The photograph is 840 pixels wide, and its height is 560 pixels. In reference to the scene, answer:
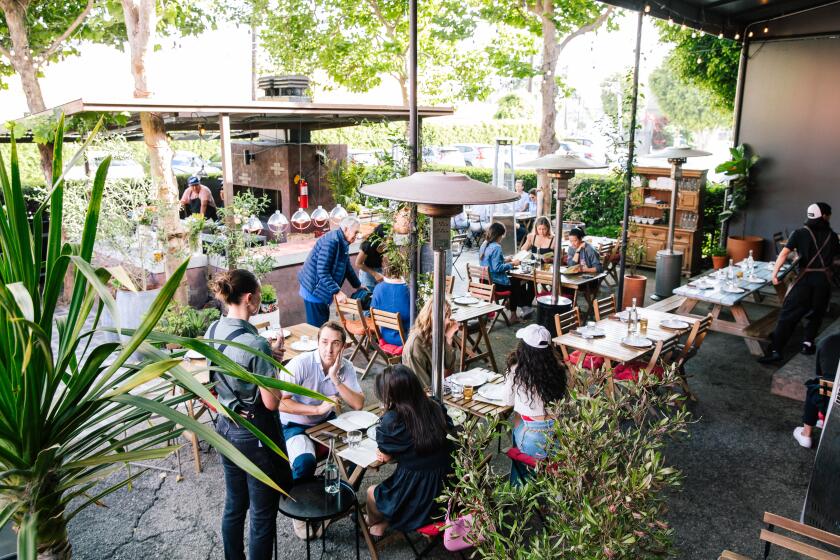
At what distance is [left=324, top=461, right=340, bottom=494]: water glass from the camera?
12.1 ft

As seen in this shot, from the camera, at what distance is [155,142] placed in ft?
23.8

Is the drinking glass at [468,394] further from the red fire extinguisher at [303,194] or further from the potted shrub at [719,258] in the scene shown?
the potted shrub at [719,258]

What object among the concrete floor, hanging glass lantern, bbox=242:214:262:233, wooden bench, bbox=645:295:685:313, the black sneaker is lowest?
the concrete floor

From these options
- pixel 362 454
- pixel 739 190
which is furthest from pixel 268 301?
pixel 739 190

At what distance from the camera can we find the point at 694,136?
53438 millimetres

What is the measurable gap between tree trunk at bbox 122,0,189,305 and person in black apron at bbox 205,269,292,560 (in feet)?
12.8

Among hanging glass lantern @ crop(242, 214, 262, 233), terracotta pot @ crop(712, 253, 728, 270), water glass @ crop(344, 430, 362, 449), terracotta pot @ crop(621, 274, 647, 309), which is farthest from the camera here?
terracotta pot @ crop(712, 253, 728, 270)

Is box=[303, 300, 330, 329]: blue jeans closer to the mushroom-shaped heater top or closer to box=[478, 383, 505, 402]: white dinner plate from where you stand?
box=[478, 383, 505, 402]: white dinner plate

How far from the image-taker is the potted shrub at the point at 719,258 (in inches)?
446

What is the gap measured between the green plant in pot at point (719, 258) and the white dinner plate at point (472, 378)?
7.56 metres

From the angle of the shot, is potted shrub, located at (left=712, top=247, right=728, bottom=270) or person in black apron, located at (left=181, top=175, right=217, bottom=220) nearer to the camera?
potted shrub, located at (left=712, top=247, right=728, bottom=270)

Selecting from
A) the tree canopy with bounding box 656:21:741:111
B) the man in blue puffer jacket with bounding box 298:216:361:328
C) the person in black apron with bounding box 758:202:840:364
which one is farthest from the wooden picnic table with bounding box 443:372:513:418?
the tree canopy with bounding box 656:21:741:111

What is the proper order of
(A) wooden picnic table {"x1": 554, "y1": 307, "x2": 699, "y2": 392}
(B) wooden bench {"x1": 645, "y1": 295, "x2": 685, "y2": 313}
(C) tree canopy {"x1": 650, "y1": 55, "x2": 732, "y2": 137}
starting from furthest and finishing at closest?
(C) tree canopy {"x1": 650, "y1": 55, "x2": 732, "y2": 137}, (B) wooden bench {"x1": 645, "y1": 295, "x2": 685, "y2": 313}, (A) wooden picnic table {"x1": 554, "y1": 307, "x2": 699, "y2": 392}

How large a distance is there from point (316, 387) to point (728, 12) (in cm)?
1017
